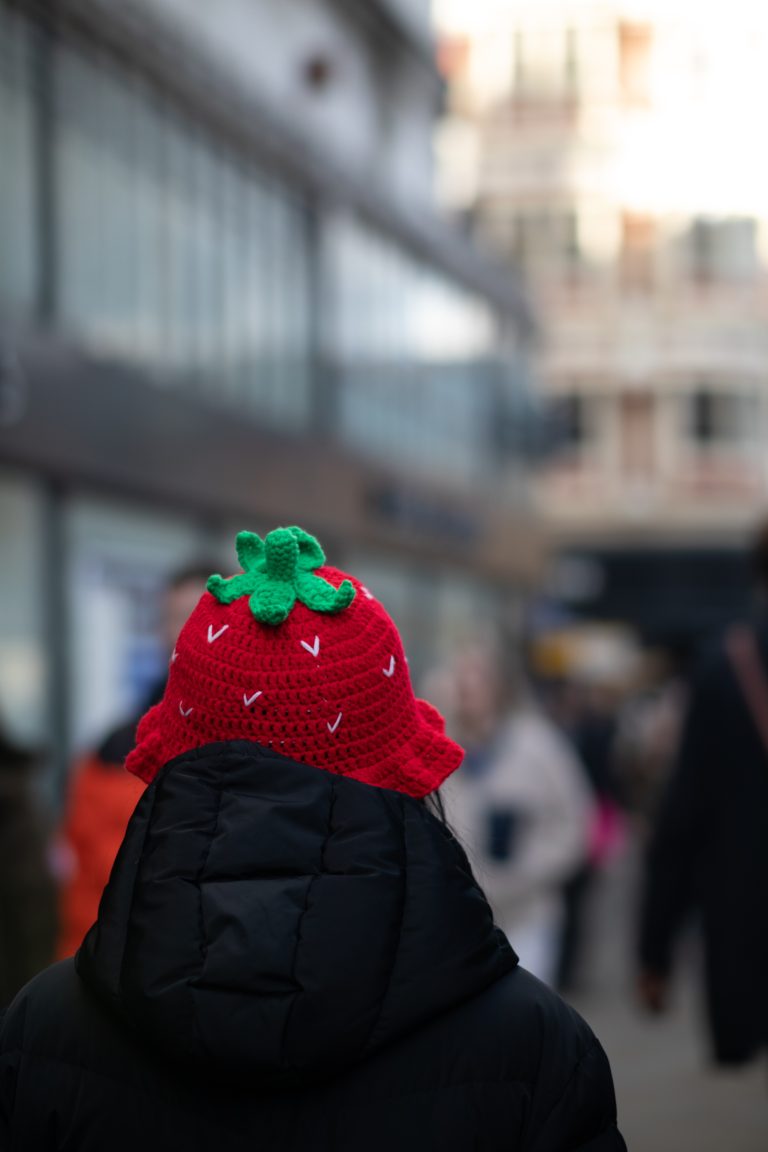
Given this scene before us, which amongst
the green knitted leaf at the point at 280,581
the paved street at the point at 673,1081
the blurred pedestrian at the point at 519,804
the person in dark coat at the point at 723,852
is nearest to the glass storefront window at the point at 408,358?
the paved street at the point at 673,1081

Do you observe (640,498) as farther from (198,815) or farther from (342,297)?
(198,815)

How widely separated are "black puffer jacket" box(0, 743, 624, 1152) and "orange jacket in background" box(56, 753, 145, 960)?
3.07 meters

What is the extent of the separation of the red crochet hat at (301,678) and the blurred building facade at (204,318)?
3.54 m

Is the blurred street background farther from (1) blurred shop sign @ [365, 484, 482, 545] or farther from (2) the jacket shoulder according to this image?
(2) the jacket shoulder

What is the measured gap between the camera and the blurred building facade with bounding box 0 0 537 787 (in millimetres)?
13062

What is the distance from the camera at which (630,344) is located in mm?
38125

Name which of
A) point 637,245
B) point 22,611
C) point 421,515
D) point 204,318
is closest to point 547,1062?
point 22,611

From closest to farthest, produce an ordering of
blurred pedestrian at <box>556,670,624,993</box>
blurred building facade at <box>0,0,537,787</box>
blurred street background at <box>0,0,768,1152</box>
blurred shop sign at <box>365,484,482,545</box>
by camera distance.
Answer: blurred pedestrian at <box>556,670,624,993</box>, blurred street background at <box>0,0,768,1152</box>, blurred building facade at <box>0,0,537,787</box>, blurred shop sign at <box>365,484,482,545</box>

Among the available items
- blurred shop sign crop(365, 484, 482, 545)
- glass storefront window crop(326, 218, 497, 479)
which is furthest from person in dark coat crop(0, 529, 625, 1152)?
blurred shop sign crop(365, 484, 482, 545)

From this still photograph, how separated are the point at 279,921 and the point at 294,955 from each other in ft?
0.12

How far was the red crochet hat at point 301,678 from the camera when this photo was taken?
2.12 meters

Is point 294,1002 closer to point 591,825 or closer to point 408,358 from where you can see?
point 591,825

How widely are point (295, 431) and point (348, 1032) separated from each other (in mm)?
16580

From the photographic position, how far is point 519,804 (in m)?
7.32
